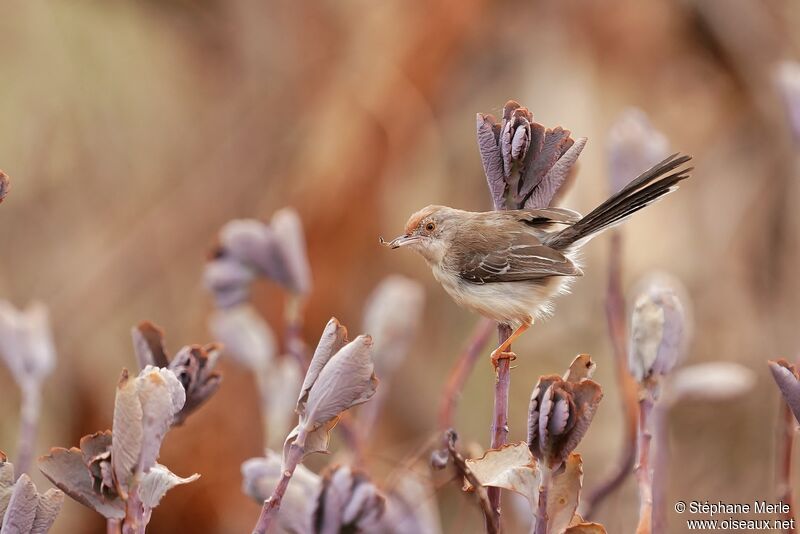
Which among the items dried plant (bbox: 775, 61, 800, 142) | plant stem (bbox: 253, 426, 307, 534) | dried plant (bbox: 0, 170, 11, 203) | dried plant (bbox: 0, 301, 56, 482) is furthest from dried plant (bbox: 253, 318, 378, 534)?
dried plant (bbox: 775, 61, 800, 142)

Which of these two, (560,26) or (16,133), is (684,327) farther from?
(16,133)

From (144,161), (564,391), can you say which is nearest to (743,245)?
(144,161)

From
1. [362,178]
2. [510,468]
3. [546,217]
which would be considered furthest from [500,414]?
[362,178]

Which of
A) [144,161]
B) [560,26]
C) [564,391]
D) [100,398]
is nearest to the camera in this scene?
[564,391]

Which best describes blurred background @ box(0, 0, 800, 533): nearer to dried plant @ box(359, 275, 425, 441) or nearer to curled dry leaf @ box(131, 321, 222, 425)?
dried plant @ box(359, 275, 425, 441)

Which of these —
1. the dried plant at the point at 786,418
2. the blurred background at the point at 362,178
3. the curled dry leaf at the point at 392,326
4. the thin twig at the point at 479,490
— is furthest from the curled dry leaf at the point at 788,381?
the blurred background at the point at 362,178

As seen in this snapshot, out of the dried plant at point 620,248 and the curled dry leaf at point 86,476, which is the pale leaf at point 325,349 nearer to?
the curled dry leaf at point 86,476

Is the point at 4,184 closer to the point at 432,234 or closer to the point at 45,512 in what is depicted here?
the point at 45,512
